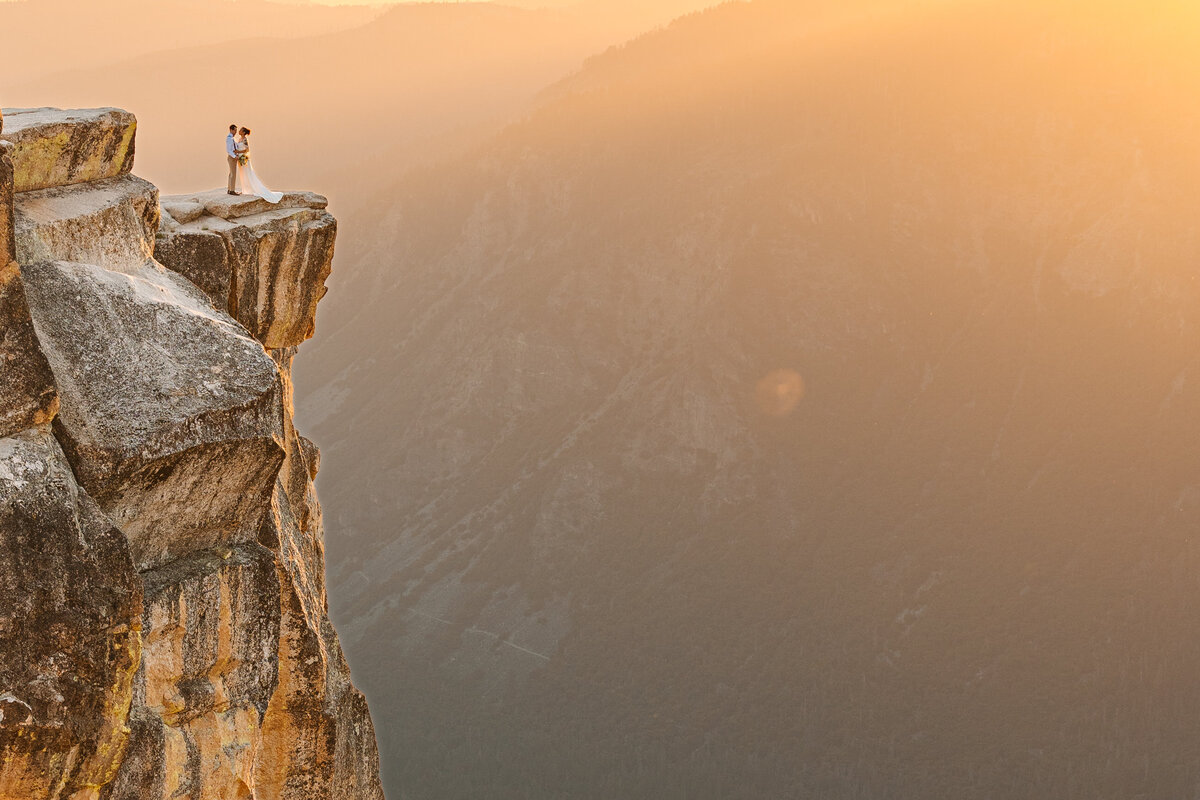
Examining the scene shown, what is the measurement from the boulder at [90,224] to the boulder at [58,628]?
3.69m

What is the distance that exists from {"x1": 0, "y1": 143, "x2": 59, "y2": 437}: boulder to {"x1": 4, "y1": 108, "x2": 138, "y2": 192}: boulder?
3774 mm

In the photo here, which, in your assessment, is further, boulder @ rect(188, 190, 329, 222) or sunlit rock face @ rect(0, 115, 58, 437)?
boulder @ rect(188, 190, 329, 222)

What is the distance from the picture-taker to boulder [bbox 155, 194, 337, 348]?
2189 cm

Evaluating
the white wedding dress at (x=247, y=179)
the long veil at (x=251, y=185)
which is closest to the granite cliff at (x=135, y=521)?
the long veil at (x=251, y=185)

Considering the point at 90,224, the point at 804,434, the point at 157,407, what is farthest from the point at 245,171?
the point at 804,434

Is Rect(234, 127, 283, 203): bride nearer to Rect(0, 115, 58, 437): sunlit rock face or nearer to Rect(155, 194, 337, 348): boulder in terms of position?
Rect(155, 194, 337, 348): boulder

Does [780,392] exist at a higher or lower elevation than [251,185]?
lower

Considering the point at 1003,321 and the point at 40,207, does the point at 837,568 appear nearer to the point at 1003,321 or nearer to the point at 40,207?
the point at 1003,321

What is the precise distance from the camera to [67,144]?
60.3 ft

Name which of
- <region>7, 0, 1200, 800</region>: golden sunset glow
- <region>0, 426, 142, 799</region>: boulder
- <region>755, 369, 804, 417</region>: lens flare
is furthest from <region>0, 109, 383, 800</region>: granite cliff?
<region>755, 369, 804, 417</region>: lens flare

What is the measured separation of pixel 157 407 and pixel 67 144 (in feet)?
17.4

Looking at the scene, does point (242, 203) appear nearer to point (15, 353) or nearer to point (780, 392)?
point (15, 353)

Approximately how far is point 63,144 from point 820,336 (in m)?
124

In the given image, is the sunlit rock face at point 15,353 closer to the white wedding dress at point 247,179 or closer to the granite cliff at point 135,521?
the granite cliff at point 135,521
